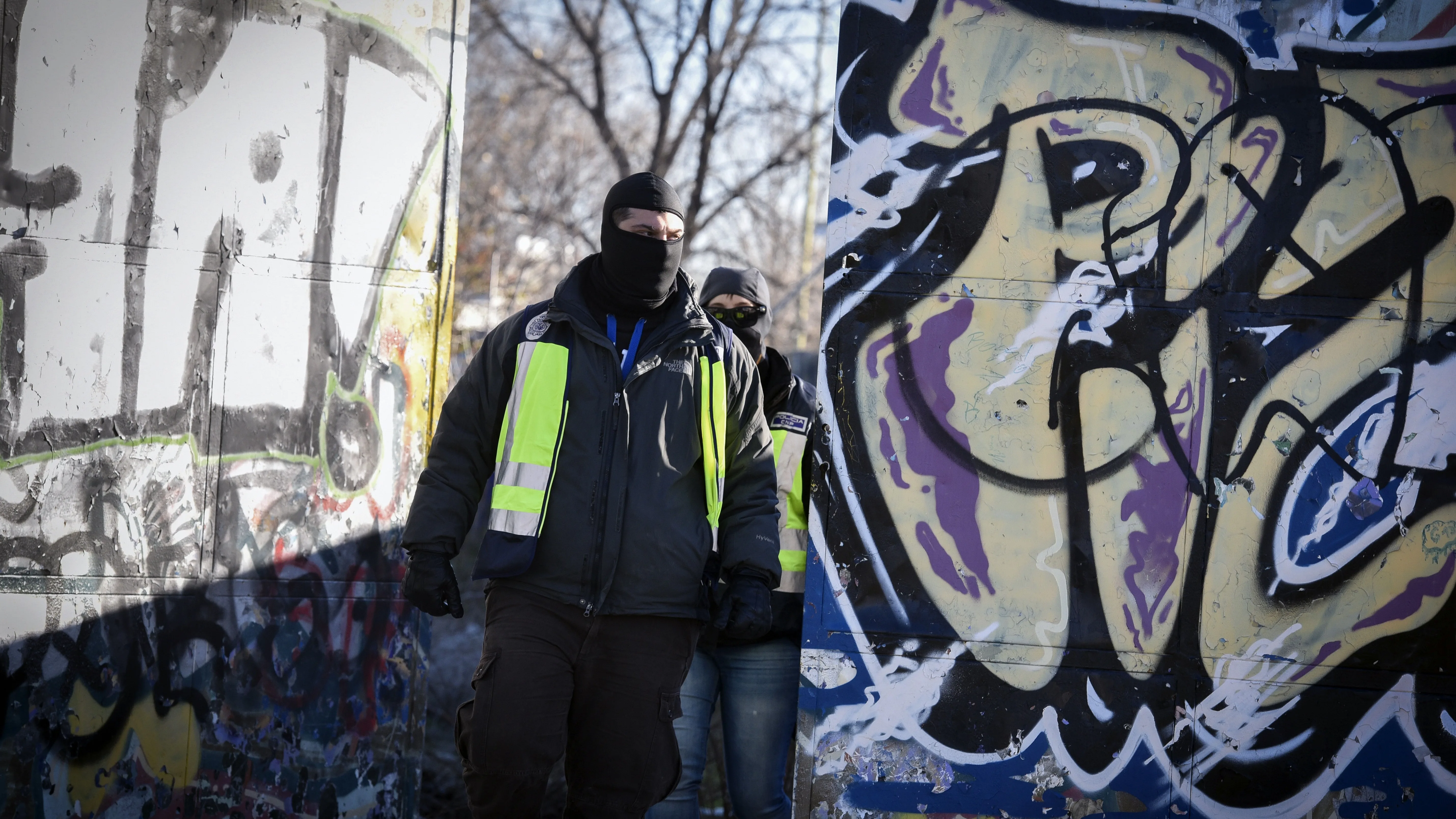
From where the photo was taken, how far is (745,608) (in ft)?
10.5

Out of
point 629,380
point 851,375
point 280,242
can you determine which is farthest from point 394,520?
point 851,375

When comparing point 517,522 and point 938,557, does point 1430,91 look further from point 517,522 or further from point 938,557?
point 517,522

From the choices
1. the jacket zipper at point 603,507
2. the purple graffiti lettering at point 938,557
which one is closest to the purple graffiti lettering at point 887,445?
the purple graffiti lettering at point 938,557

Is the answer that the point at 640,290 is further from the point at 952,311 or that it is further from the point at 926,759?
the point at 926,759

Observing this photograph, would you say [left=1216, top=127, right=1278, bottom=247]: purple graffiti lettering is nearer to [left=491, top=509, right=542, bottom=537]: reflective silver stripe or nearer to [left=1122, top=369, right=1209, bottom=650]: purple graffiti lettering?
[left=1122, top=369, right=1209, bottom=650]: purple graffiti lettering

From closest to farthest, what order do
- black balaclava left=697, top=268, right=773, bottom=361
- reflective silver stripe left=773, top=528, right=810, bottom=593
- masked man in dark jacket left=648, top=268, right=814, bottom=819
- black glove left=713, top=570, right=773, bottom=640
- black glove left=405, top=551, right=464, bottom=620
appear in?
1. black glove left=405, top=551, right=464, bottom=620
2. black glove left=713, top=570, right=773, bottom=640
3. masked man in dark jacket left=648, top=268, right=814, bottom=819
4. reflective silver stripe left=773, top=528, right=810, bottom=593
5. black balaclava left=697, top=268, right=773, bottom=361

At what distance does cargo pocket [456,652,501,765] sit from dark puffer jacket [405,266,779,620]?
0.22 meters

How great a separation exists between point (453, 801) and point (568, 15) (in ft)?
36.2

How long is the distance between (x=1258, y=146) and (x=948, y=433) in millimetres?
1363

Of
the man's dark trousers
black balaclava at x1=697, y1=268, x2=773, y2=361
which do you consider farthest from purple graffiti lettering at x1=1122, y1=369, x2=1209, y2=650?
the man's dark trousers

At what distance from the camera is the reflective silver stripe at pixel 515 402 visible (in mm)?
3074

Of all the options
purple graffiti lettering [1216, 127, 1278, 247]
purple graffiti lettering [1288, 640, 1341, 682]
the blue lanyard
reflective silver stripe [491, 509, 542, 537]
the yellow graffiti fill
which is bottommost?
the yellow graffiti fill

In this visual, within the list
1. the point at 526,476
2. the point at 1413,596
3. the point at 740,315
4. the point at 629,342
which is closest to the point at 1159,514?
the point at 1413,596

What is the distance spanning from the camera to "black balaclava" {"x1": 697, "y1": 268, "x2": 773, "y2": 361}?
12.5 ft
